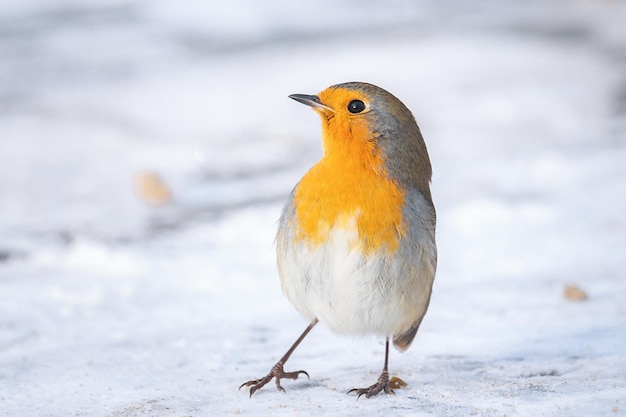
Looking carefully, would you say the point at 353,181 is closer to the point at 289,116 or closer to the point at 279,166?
the point at 279,166

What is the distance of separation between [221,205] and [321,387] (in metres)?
2.59

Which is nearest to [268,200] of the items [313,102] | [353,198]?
[313,102]

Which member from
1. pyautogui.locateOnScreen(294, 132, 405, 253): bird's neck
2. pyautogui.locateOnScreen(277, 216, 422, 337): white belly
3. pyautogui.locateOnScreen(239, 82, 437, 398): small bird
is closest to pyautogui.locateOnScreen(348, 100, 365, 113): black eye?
pyautogui.locateOnScreen(239, 82, 437, 398): small bird

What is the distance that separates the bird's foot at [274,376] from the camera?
11.4 ft

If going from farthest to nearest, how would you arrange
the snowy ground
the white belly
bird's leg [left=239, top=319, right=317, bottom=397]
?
the snowy ground < bird's leg [left=239, top=319, right=317, bottom=397] < the white belly

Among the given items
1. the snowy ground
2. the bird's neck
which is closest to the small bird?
A: the bird's neck

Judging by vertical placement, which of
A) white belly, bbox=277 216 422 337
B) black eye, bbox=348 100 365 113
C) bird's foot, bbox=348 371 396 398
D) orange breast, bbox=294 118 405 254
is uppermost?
black eye, bbox=348 100 365 113

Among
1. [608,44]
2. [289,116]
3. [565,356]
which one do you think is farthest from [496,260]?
[608,44]

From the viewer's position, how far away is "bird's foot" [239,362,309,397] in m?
3.49

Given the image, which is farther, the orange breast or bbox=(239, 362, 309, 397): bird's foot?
bbox=(239, 362, 309, 397): bird's foot

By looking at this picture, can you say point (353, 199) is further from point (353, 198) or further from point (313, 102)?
point (313, 102)

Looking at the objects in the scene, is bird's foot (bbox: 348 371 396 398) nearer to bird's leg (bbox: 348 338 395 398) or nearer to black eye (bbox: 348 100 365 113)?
bird's leg (bbox: 348 338 395 398)

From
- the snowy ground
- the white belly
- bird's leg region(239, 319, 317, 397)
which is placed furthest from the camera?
the snowy ground

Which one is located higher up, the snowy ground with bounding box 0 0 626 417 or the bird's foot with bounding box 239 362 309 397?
the snowy ground with bounding box 0 0 626 417
